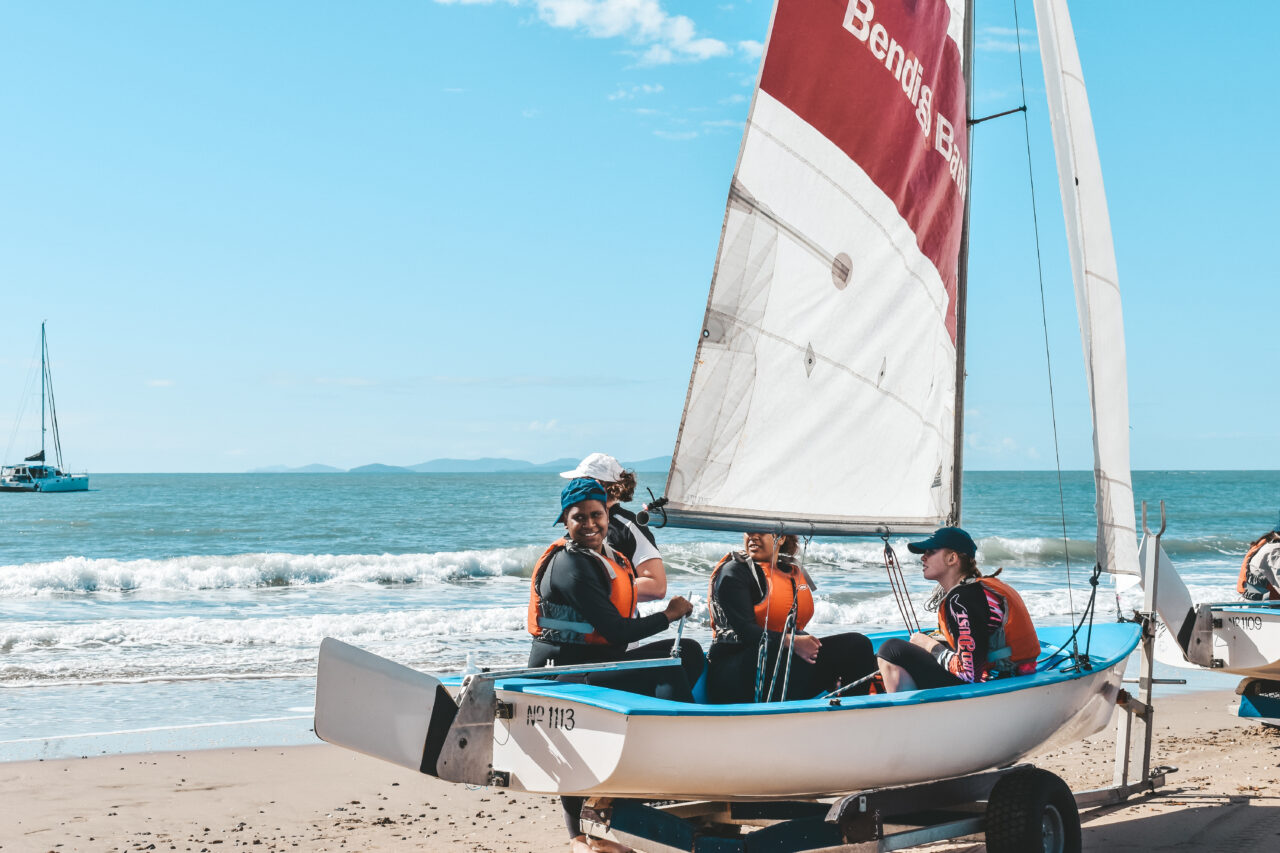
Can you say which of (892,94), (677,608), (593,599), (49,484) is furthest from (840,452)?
(49,484)

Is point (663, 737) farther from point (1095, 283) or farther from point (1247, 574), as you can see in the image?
point (1247, 574)

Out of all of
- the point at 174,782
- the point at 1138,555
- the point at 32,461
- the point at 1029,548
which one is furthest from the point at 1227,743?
the point at 32,461

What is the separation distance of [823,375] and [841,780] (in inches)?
67.1

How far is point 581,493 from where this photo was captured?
396 centimetres

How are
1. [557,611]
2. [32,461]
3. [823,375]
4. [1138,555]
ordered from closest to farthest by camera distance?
[557,611] → [823,375] → [1138,555] → [32,461]

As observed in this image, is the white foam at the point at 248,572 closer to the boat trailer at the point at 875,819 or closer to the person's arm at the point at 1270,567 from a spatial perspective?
the person's arm at the point at 1270,567

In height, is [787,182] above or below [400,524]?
above

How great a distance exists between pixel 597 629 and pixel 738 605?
66cm

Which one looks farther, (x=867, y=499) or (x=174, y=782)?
(x=174, y=782)

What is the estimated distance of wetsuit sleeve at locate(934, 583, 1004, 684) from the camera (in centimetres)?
404

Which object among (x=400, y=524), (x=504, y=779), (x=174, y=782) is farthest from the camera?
(x=400, y=524)

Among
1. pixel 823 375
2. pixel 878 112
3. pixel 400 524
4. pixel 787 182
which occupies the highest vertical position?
pixel 878 112

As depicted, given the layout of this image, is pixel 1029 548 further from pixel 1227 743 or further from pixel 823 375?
pixel 823 375

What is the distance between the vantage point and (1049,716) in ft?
14.1
